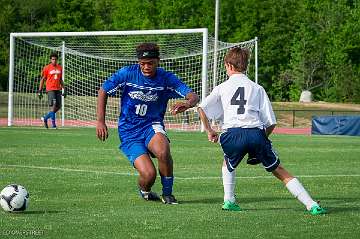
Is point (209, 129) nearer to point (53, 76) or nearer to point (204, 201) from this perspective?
point (204, 201)

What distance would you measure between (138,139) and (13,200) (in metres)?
2.21

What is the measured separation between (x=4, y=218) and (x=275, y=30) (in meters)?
61.3

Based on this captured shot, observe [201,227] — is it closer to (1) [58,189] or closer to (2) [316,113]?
(1) [58,189]

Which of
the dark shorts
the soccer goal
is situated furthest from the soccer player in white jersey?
the soccer goal

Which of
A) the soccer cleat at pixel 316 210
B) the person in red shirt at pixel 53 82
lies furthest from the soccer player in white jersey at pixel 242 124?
the person in red shirt at pixel 53 82

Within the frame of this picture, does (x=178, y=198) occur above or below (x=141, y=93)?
below

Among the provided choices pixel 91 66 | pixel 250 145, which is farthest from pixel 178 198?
pixel 91 66

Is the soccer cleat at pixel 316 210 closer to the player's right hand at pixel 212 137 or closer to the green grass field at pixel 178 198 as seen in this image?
the green grass field at pixel 178 198

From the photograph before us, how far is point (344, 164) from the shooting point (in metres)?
16.8

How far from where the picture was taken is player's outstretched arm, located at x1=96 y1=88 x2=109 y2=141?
1052 cm

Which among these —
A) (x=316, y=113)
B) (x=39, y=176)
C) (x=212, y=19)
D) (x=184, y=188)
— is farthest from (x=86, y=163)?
(x=212, y=19)

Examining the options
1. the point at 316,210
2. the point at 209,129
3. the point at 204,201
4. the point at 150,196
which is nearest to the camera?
the point at 316,210

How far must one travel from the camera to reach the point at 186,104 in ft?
34.5

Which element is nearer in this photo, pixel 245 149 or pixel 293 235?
pixel 293 235
